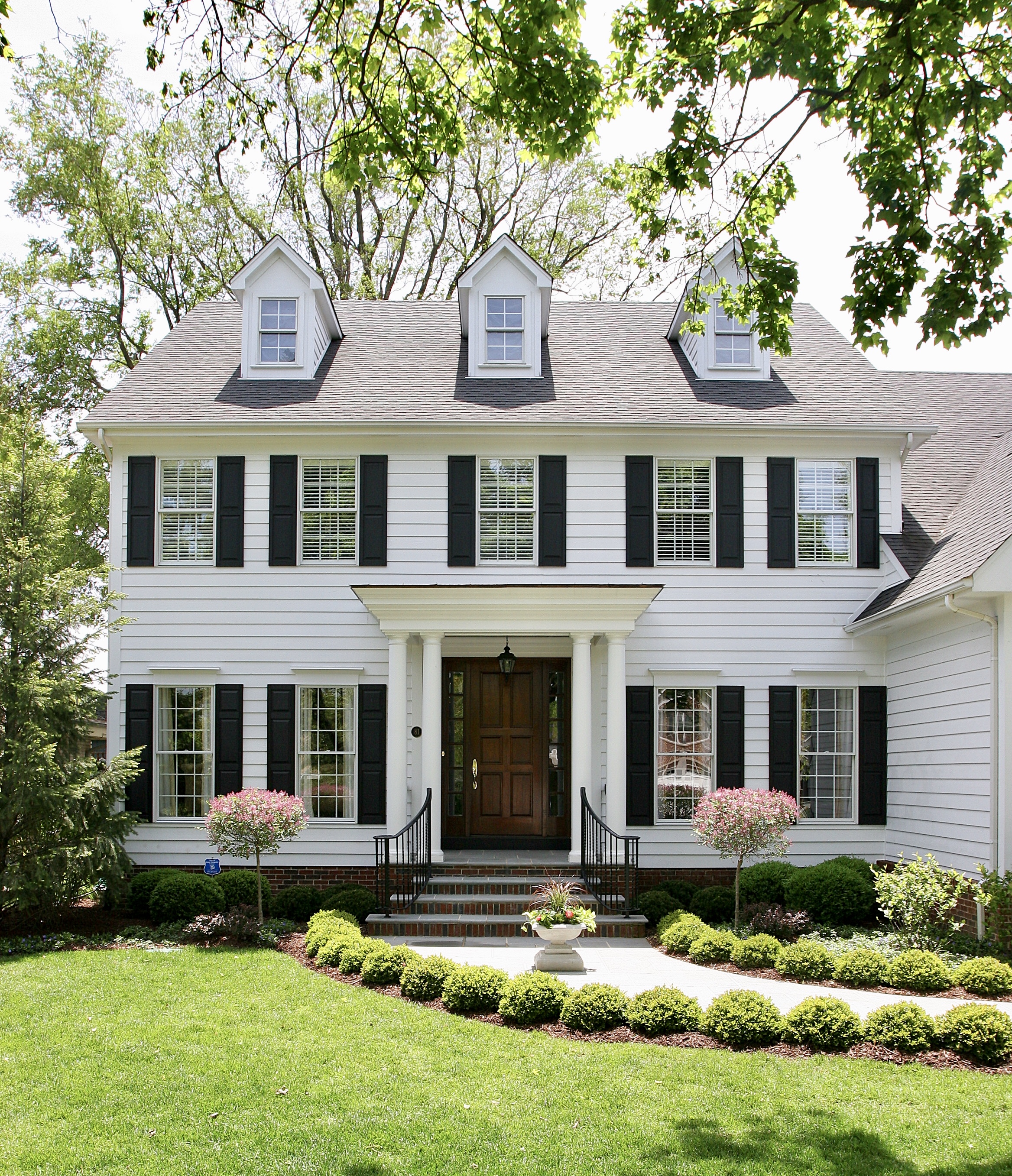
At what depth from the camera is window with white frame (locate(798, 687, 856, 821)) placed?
46.8 feet

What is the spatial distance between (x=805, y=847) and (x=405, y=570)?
6.41m

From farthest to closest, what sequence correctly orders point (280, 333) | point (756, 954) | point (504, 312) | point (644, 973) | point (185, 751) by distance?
point (504, 312) → point (280, 333) → point (185, 751) → point (756, 954) → point (644, 973)

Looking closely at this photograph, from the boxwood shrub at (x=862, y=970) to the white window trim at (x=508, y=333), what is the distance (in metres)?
9.08

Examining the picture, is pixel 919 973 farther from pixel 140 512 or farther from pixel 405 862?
pixel 140 512

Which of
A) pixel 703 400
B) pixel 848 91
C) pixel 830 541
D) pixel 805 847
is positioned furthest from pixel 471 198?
pixel 848 91

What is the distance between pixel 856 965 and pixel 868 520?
6846 mm

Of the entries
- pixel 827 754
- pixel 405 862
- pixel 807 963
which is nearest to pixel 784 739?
pixel 827 754

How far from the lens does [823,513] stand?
1458 cm

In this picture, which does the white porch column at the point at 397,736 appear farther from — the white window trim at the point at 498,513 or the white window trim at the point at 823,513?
the white window trim at the point at 823,513

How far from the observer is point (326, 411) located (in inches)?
567

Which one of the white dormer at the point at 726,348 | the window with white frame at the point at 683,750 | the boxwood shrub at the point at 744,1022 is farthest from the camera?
the white dormer at the point at 726,348

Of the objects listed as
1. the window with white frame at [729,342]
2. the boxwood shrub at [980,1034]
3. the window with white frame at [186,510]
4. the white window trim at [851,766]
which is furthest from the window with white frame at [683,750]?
the boxwood shrub at [980,1034]

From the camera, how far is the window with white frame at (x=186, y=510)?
47.5 ft

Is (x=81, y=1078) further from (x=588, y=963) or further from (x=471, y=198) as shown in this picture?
(x=471, y=198)
